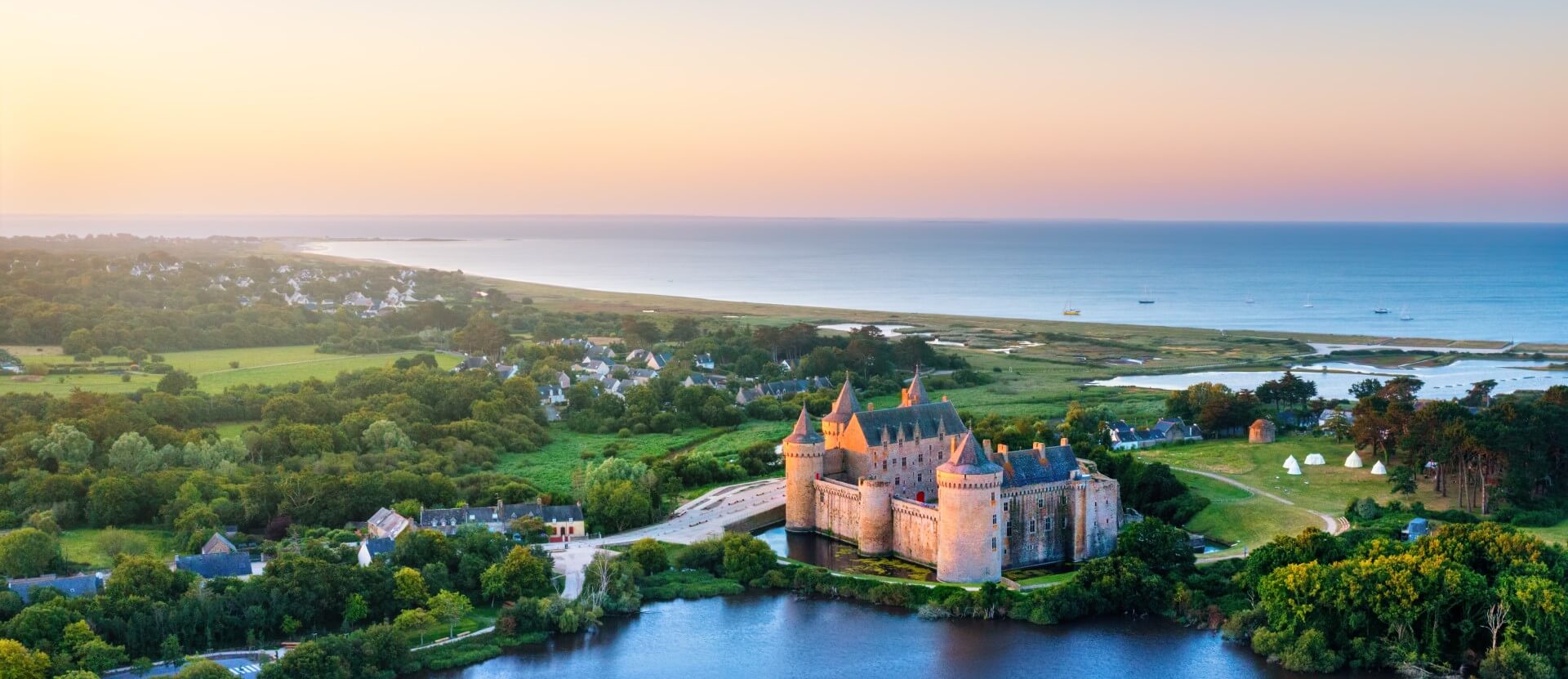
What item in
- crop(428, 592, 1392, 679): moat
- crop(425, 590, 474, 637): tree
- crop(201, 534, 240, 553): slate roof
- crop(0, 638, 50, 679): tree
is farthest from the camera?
crop(201, 534, 240, 553): slate roof

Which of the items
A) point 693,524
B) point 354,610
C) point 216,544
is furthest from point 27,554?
point 693,524

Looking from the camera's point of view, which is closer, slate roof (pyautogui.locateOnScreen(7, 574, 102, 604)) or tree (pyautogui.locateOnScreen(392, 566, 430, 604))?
slate roof (pyautogui.locateOnScreen(7, 574, 102, 604))

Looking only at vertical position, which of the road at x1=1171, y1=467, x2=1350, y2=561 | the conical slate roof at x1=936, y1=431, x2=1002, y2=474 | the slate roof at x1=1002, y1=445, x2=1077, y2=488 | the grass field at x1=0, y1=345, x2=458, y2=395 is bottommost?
the road at x1=1171, y1=467, x2=1350, y2=561

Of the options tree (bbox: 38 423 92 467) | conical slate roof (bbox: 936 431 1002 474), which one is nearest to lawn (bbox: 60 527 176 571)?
tree (bbox: 38 423 92 467)

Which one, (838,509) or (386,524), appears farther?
(838,509)

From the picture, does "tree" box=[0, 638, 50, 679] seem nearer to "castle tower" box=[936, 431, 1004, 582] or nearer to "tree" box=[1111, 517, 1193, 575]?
"castle tower" box=[936, 431, 1004, 582]

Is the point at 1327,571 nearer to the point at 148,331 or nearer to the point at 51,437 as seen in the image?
the point at 51,437

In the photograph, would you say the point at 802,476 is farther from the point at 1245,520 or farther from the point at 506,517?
the point at 1245,520

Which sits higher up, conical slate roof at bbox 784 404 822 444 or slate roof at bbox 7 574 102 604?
conical slate roof at bbox 784 404 822 444

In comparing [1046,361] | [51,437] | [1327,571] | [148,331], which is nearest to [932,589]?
[1327,571]
